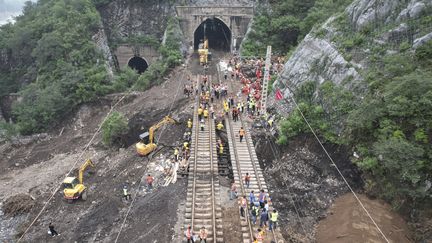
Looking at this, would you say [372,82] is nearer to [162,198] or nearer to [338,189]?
[338,189]

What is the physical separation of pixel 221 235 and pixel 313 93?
1316 cm

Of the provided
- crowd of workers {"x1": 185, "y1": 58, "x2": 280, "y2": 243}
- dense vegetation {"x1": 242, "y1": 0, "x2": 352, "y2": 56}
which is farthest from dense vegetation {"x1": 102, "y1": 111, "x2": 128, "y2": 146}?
dense vegetation {"x1": 242, "y1": 0, "x2": 352, "y2": 56}

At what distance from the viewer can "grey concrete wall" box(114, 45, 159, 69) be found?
49.8m

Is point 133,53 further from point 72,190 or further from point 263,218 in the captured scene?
point 263,218

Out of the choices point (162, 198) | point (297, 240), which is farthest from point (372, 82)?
point (162, 198)

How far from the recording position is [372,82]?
19641mm

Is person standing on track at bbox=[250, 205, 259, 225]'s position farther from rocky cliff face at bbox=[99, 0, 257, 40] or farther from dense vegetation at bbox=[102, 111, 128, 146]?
rocky cliff face at bbox=[99, 0, 257, 40]

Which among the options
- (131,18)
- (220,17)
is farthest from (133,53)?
(220,17)

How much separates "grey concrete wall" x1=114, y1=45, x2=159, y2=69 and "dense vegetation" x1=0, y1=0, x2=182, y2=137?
Result: 2.72ft

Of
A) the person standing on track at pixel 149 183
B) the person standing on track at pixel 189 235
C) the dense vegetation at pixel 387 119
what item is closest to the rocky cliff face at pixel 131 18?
the dense vegetation at pixel 387 119

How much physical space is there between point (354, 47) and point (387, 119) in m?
8.00

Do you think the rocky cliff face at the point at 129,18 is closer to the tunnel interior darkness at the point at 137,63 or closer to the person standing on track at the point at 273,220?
the tunnel interior darkness at the point at 137,63

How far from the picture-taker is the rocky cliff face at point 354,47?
2077 cm

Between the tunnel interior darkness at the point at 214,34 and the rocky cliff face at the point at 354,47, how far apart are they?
74.0 ft
